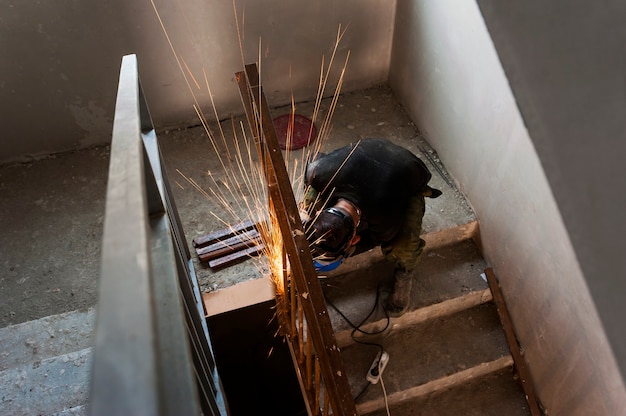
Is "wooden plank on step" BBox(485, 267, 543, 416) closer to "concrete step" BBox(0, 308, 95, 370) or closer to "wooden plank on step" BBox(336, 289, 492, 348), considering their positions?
"wooden plank on step" BBox(336, 289, 492, 348)

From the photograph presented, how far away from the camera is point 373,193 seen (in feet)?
8.72

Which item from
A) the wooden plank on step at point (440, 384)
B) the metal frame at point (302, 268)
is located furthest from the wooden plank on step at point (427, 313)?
the metal frame at point (302, 268)

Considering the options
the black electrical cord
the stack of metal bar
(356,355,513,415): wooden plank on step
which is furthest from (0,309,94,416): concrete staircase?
(356,355,513,415): wooden plank on step

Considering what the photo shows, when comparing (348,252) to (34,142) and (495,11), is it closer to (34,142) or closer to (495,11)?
(495,11)

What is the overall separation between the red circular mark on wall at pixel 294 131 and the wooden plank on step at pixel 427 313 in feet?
4.66

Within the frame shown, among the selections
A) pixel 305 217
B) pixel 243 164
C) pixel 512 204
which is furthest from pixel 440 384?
pixel 243 164

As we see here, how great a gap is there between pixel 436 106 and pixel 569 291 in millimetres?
1568

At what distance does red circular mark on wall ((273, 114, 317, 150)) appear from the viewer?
3.91 meters

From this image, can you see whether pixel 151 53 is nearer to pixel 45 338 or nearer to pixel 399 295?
pixel 45 338

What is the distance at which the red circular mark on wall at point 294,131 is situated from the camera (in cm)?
391

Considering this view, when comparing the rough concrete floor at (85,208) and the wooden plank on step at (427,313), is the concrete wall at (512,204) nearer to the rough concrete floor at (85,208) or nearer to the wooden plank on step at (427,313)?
the wooden plank on step at (427,313)

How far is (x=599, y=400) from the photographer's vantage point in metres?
2.61

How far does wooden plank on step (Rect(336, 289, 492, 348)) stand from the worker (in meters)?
0.52

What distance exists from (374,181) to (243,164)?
1443 millimetres
